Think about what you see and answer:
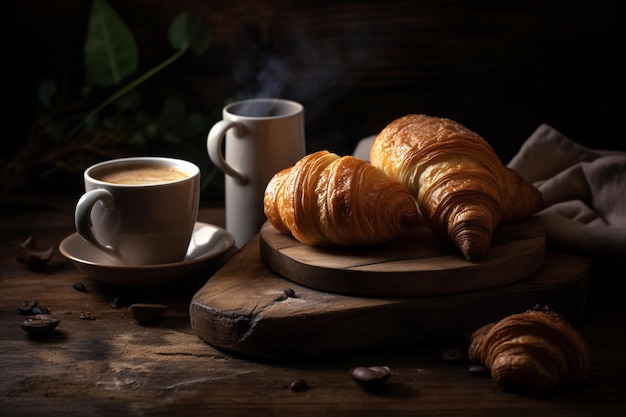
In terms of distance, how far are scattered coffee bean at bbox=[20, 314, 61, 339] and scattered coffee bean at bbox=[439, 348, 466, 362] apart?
617 mm

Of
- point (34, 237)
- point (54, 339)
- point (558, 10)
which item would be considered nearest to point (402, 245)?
point (54, 339)

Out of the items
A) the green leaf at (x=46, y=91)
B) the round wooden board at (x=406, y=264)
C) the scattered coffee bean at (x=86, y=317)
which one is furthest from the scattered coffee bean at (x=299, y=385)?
the green leaf at (x=46, y=91)

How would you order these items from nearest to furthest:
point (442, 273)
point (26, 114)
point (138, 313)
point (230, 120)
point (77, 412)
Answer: point (77, 412) → point (442, 273) → point (138, 313) → point (230, 120) → point (26, 114)

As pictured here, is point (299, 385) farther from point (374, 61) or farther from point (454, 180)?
point (374, 61)

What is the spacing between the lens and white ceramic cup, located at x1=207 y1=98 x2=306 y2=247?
1688 mm

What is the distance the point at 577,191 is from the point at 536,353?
2.28ft

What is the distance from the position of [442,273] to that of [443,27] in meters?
1.06

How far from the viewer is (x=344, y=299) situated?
134 cm

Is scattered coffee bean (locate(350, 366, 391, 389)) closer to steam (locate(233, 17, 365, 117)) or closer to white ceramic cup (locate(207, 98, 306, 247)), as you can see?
white ceramic cup (locate(207, 98, 306, 247))

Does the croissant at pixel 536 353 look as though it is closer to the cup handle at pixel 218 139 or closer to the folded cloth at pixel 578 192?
the folded cloth at pixel 578 192

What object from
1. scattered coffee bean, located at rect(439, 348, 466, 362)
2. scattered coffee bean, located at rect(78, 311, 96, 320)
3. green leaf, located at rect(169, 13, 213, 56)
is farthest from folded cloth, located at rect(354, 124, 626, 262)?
scattered coffee bean, located at rect(78, 311, 96, 320)

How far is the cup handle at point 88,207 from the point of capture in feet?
4.79

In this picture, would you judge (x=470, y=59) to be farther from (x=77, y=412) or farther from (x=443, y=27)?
(x=77, y=412)

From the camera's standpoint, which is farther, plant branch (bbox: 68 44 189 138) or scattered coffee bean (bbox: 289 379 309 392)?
plant branch (bbox: 68 44 189 138)
